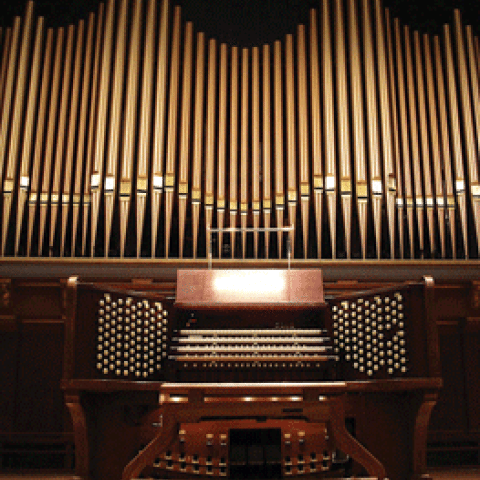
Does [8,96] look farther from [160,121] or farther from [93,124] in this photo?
[160,121]

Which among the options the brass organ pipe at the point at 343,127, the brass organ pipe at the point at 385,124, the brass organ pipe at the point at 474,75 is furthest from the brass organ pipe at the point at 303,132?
the brass organ pipe at the point at 474,75

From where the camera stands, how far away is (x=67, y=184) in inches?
178

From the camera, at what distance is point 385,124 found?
4719 millimetres

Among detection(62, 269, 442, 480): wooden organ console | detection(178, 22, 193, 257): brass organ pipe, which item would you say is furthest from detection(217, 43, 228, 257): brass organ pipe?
detection(62, 269, 442, 480): wooden organ console

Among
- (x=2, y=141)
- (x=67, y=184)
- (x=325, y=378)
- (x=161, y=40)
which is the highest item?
(x=161, y=40)

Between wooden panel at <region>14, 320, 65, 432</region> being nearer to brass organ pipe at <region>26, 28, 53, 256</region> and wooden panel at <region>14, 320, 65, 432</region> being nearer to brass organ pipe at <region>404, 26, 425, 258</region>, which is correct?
brass organ pipe at <region>26, 28, 53, 256</region>

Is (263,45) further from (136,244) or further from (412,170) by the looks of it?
(136,244)

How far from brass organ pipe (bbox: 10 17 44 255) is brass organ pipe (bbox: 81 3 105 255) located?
43 centimetres

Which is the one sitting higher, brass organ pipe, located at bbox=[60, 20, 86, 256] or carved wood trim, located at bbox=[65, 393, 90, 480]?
brass organ pipe, located at bbox=[60, 20, 86, 256]

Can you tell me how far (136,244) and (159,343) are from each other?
46.1 inches

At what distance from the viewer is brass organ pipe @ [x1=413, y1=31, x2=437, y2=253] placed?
447cm

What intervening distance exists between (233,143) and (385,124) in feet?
3.77

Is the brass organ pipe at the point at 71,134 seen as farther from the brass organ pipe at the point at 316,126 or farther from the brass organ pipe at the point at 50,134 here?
the brass organ pipe at the point at 316,126

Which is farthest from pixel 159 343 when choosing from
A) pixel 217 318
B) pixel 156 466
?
pixel 156 466
